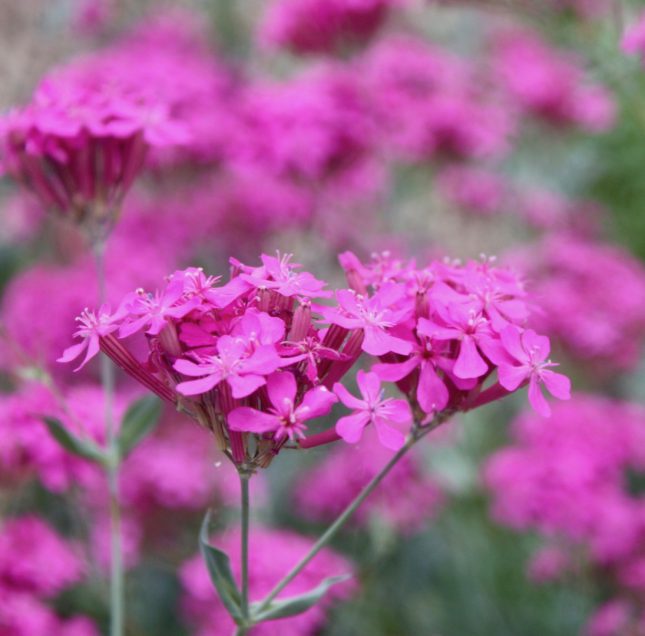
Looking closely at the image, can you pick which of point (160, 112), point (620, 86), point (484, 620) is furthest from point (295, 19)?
point (484, 620)

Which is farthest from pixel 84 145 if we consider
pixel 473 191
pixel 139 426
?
pixel 473 191

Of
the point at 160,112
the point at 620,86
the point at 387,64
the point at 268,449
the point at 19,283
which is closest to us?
the point at 268,449

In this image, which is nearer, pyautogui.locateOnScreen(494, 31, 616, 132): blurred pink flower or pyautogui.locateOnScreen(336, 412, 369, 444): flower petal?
pyautogui.locateOnScreen(336, 412, 369, 444): flower petal

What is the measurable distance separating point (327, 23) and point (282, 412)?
141 centimetres

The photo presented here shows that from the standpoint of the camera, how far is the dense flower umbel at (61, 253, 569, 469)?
0.67 meters

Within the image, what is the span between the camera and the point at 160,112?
1083 millimetres

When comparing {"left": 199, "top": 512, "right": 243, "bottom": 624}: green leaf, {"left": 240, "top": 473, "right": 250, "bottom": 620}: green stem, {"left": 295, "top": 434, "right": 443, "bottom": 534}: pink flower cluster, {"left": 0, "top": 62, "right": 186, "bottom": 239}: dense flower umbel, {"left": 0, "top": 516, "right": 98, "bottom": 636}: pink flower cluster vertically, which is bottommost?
{"left": 295, "top": 434, "right": 443, "bottom": 534}: pink flower cluster

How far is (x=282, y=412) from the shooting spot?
0.67 m

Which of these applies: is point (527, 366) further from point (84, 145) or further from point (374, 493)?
point (374, 493)

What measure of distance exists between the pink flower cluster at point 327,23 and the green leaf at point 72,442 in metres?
1.17

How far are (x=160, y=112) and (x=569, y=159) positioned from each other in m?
2.34

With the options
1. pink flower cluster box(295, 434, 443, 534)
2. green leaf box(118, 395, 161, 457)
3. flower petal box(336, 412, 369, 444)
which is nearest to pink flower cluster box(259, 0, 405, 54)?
pink flower cluster box(295, 434, 443, 534)

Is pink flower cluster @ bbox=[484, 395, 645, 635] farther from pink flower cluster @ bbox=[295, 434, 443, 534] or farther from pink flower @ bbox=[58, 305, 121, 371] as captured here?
pink flower @ bbox=[58, 305, 121, 371]

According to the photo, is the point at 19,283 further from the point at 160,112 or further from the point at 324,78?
the point at 160,112
